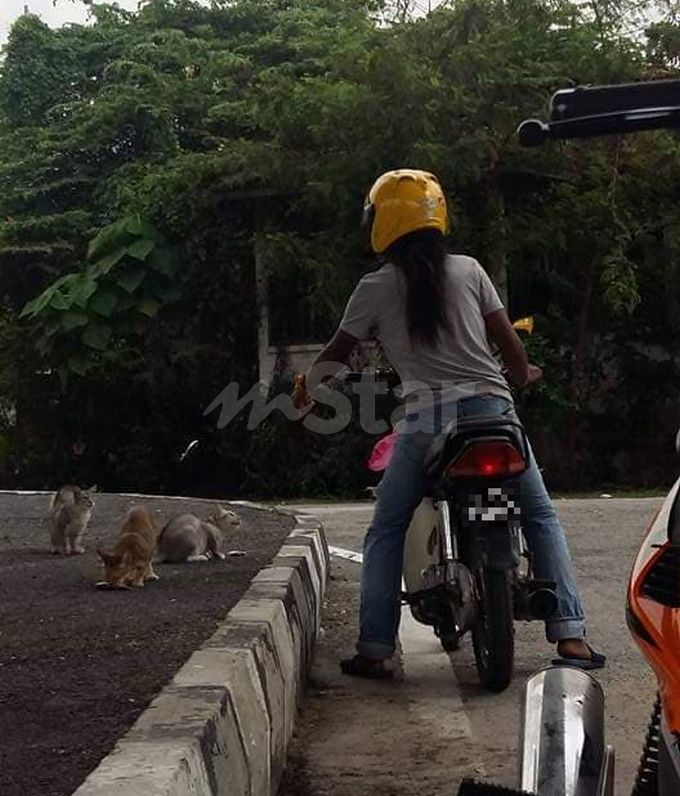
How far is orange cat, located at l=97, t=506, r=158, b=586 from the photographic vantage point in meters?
6.54

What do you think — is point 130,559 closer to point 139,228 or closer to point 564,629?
point 564,629

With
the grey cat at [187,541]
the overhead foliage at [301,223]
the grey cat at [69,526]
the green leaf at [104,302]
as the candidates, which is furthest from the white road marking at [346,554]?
the green leaf at [104,302]

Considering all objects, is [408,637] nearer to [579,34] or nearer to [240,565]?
[240,565]

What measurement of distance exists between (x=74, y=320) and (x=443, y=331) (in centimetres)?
1569

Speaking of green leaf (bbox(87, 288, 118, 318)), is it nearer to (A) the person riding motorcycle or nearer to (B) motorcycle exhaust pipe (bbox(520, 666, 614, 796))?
(A) the person riding motorcycle

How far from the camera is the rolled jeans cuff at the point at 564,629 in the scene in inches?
206

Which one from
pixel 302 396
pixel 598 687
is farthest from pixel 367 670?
pixel 598 687

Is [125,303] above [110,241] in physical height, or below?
below

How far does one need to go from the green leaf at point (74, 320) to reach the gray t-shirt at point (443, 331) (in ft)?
51.0

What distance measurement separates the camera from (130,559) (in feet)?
21.7

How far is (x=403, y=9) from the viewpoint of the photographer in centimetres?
2012

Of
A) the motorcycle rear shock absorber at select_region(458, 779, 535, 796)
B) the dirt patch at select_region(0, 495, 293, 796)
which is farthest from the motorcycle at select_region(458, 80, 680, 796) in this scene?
the dirt patch at select_region(0, 495, 293, 796)

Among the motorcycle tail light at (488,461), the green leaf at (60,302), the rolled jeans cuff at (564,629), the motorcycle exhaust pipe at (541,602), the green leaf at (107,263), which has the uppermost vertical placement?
the green leaf at (107,263)

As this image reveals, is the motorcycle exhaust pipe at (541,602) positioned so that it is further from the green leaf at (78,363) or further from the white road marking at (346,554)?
the green leaf at (78,363)
